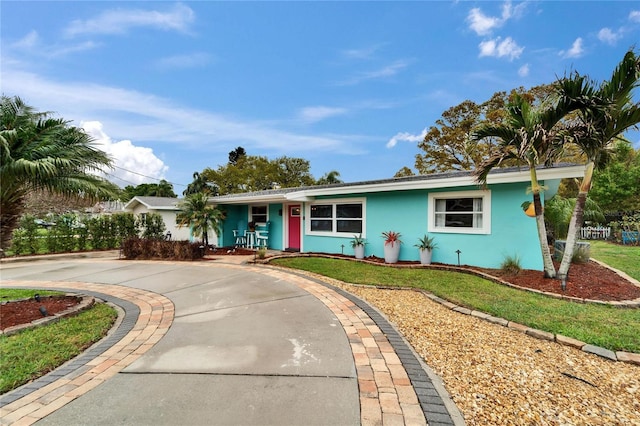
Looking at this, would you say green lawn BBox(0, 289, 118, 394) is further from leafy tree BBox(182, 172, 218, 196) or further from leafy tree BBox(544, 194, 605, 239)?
leafy tree BBox(182, 172, 218, 196)

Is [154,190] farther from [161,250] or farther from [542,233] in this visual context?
[542,233]

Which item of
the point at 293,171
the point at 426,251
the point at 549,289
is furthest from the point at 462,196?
the point at 293,171

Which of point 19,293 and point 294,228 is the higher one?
point 294,228

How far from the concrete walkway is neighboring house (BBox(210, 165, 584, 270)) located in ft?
15.5

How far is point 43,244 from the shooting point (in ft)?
43.5

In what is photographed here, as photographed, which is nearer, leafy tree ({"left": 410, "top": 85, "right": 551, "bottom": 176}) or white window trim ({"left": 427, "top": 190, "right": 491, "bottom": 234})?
white window trim ({"left": 427, "top": 190, "right": 491, "bottom": 234})

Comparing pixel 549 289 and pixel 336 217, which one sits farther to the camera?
pixel 336 217

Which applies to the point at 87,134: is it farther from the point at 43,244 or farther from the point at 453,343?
the point at 43,244

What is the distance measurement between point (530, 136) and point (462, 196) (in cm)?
278

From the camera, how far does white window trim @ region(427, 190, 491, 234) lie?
310 inches

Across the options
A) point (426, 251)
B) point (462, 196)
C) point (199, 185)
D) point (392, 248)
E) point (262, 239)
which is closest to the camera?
point (462, 196)

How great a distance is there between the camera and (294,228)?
12.7 m

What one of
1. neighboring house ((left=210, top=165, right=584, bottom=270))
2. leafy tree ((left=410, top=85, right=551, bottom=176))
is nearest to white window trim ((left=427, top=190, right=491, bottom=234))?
neighboring house ((left=210, top=165, right=584, bottom=270))

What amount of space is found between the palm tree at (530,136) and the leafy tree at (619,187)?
58.7ft
